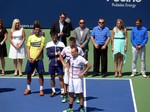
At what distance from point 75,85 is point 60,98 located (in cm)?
175

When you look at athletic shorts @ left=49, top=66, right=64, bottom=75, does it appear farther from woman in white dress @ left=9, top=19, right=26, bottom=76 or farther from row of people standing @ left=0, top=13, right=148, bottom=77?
woman in white dress @ left=9, top=19, right=26, bottom=76

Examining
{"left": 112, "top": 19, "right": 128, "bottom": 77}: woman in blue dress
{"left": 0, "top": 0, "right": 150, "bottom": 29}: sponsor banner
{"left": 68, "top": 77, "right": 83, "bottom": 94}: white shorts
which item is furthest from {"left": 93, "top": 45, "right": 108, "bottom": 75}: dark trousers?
{"left": 0, "top": 0, "right": 150, "bottom": 29}: sponsor banner

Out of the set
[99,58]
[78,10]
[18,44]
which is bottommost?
[99,58]

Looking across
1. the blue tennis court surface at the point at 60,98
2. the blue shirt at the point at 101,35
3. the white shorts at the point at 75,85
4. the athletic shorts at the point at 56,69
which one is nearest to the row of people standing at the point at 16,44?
the blue tennis court surface at the point at 60,98

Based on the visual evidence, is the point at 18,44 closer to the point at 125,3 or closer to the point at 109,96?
the point at 109,96

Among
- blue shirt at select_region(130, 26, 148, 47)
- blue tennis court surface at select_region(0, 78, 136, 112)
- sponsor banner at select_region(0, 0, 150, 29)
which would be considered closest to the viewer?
blue tennis court surface at select_region(0, 78, 136, 112)

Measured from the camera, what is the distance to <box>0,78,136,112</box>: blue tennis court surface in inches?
502

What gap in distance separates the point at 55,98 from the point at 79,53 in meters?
1.86

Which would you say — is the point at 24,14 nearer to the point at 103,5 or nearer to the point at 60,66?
the point at 103,5

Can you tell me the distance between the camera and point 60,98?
1355 cm

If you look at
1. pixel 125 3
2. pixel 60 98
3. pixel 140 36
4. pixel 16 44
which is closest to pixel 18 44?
pixel 16 44

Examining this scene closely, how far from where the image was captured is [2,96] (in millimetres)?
13672

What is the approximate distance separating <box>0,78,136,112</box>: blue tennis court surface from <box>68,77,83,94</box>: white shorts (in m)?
0.90

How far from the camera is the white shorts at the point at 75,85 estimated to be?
11.9 meters
